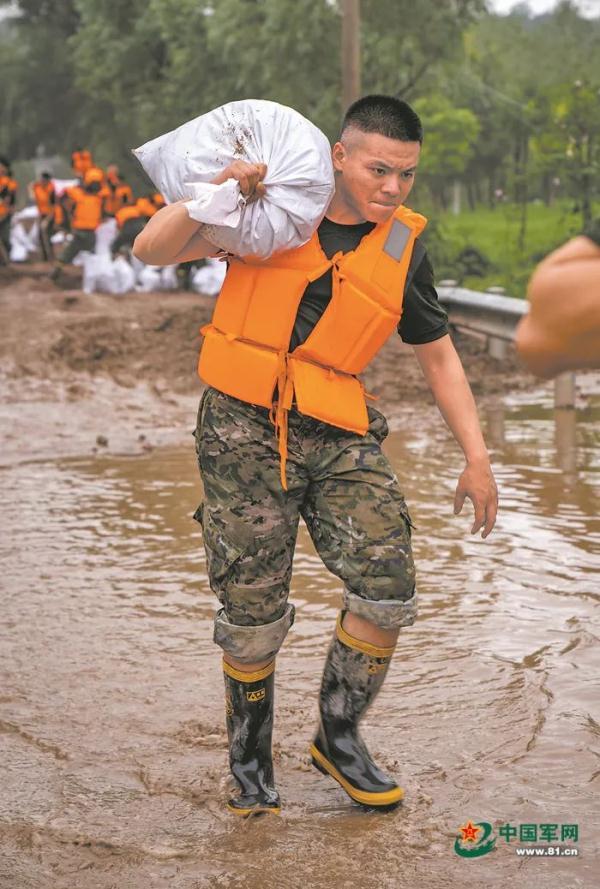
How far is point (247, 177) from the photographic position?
324 cm

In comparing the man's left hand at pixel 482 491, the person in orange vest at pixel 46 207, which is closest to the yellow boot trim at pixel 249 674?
the man's left hand at pixel 482 491

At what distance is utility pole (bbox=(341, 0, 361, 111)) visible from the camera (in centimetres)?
1717

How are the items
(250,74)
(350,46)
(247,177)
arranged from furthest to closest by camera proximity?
1. (250,74)
2. (350,46)
3. (247,177)

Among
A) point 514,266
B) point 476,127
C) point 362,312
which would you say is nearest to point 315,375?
point 362,312

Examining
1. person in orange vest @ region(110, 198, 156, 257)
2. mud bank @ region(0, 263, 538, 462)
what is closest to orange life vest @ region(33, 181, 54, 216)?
person in orange vest @ region(110, 198, 156, 257)

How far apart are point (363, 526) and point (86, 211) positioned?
628 inches

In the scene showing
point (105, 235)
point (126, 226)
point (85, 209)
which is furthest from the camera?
point (105, 235)

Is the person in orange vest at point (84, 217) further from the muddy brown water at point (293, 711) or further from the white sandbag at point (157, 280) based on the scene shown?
the muddy brown water at point (293, 711)

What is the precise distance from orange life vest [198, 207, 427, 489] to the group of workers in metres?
14.9

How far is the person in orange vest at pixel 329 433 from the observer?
346 cm

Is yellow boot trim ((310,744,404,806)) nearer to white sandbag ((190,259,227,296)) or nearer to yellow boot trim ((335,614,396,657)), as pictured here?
yellow boot trim ((335,614,396,657))

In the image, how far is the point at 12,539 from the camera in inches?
268

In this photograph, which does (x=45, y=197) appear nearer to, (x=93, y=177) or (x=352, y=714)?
(x=93, y=177)

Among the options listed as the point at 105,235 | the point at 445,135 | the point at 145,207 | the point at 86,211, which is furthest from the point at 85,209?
the point at 445,135
